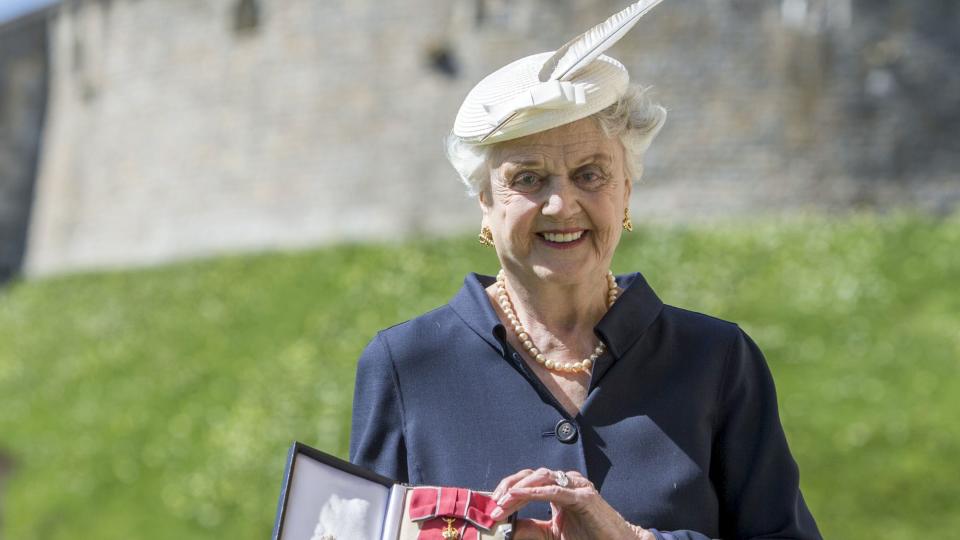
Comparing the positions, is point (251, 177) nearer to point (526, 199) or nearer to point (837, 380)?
point (837, 380)

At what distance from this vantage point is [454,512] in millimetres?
2574

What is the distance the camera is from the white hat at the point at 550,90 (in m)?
2.69

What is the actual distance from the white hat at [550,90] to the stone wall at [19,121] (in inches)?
882

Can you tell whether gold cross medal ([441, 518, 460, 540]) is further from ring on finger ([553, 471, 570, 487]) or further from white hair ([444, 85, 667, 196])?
white hair ([444, 85, 667, 196])

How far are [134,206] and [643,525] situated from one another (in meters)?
19.8

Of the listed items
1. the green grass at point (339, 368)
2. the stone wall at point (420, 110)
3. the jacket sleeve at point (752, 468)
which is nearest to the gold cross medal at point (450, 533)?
the jacket sleeve at point (752, 468)

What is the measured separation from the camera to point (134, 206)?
2183cm

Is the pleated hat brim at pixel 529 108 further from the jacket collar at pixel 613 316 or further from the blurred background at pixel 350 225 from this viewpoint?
the blurred background at pixel 350 225

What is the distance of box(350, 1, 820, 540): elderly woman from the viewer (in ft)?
8.91

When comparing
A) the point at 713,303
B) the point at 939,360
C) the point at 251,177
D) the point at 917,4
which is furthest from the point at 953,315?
the point at 251,177

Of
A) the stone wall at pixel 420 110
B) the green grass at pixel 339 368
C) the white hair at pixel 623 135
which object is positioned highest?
the stone wall at pixel 420 110

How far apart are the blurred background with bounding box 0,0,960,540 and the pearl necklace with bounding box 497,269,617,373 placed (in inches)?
277

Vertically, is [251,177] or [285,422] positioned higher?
[251,177]

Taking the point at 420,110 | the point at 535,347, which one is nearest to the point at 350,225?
the point at 420,110
